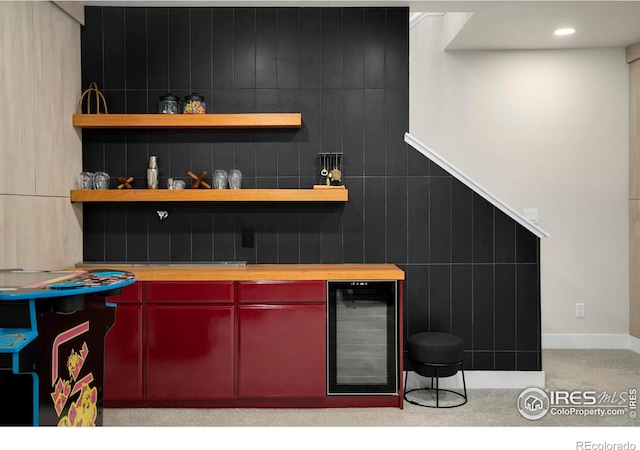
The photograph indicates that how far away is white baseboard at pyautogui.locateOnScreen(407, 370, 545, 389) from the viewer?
176 inches

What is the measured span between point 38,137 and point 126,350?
148 centimetres

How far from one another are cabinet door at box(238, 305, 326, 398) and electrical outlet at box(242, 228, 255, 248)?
2.24ft

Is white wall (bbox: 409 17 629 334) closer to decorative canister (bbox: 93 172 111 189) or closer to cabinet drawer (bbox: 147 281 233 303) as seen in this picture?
cabinet drawer (bbox: 147 281 233 303)

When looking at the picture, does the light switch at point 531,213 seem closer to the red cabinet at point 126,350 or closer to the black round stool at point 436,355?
the black round stool at point 436,355

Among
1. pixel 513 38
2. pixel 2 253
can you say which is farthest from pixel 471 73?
pixel 2 253

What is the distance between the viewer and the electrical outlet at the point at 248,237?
15.0 feet

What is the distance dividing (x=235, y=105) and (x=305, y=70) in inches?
23.1

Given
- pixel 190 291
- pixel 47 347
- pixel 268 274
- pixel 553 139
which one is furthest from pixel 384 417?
pixel 553 139

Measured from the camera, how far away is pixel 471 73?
575cm

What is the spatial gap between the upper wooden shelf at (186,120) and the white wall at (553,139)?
184 centimetres

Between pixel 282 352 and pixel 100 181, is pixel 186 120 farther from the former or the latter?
pixel 282 352

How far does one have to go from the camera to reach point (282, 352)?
4027 millimetres

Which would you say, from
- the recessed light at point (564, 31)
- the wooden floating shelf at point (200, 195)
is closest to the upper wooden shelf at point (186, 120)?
the wooden floating shelf at point (200, 195)
